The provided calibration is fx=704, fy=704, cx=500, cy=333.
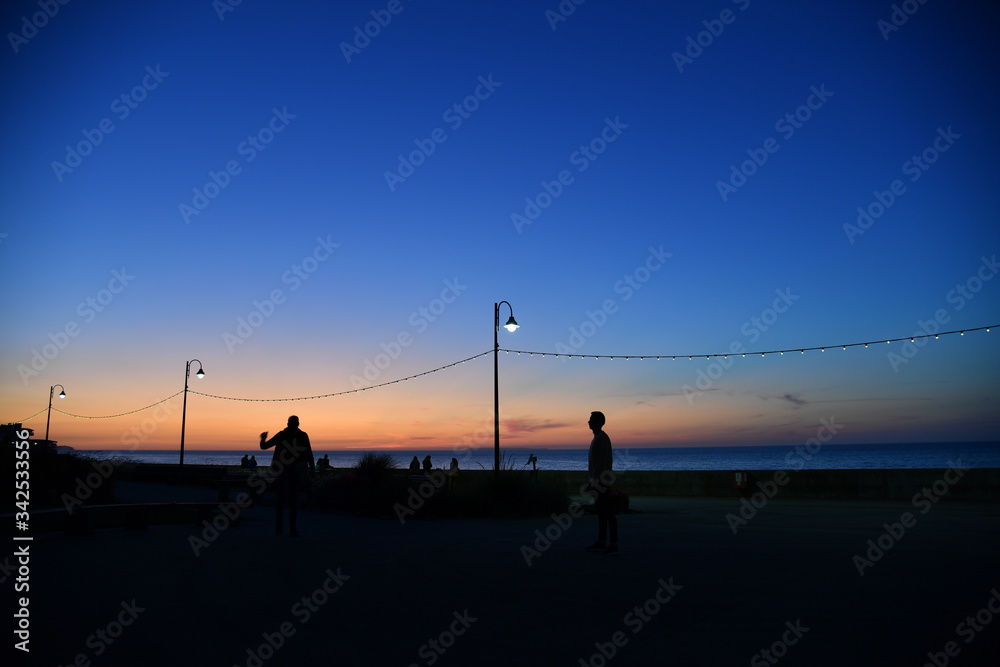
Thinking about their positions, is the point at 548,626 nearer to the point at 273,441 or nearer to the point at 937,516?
the point at 273,441

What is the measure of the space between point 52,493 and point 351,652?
14.7 m

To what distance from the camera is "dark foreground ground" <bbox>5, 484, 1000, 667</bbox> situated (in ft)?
14.4

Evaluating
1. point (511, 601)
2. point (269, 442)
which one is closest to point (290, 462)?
point (269, 442)

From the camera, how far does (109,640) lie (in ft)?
15.1

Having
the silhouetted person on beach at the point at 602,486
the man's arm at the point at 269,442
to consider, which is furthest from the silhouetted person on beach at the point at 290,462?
the silhouetted person on beach at the point at 602,486

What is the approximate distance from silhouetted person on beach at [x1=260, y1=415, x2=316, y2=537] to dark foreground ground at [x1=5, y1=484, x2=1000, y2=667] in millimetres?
581

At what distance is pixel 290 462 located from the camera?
1085cm

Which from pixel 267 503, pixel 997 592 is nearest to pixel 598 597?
pixel 997 592

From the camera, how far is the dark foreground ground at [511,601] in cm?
440

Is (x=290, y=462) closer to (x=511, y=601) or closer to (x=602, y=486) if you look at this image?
(x=602, y=486)

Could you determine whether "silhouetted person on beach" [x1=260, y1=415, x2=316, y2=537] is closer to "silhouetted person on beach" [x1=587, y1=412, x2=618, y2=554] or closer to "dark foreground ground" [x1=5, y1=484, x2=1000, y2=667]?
"dark foreground ground" [x1=5, y1=484, x2=1000, y2=667]

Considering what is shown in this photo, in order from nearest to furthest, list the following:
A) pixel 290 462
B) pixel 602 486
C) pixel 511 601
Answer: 1. pixel 511 601
2. pixel 602 486
3. pixel 290 462

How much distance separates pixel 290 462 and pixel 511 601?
5.96 m

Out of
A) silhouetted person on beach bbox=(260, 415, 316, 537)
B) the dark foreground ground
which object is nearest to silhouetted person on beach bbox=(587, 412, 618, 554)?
the dark foreground ground
